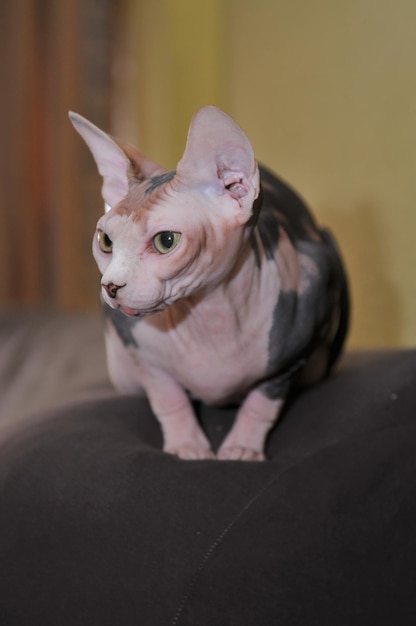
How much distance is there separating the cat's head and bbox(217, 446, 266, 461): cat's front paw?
8.5 inches

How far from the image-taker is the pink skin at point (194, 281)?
69cm

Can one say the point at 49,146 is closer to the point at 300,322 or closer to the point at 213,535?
the point at 300,322

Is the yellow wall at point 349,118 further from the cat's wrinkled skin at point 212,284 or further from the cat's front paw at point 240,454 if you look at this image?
the cat's front paw at point 240,454

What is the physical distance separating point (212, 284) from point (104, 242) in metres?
0.11

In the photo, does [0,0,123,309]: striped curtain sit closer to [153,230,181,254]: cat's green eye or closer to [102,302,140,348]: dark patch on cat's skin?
[102,302,140,348]: dark patch on cat's skin

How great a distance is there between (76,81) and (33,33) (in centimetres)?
18

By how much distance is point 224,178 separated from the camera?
0.73 meters

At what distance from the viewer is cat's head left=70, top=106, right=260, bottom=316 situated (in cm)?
68

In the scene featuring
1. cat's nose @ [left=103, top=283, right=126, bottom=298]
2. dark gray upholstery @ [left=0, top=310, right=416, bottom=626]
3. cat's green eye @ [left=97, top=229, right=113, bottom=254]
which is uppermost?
cat's green eye @ [left=97, top=229, right=113, bottom=254]

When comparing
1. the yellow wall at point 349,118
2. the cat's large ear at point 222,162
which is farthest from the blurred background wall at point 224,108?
the cat's large ear at point 222,162

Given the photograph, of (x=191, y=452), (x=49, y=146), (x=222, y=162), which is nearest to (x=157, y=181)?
(x=222, y=162)

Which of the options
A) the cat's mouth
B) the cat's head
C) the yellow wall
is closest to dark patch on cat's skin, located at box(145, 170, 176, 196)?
the cat's head

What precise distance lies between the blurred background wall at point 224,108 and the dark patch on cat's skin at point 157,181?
2.07 ft

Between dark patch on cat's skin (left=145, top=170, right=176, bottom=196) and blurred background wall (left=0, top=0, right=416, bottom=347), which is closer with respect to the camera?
dark patch on cat's skin (left=145, top=170, right=176, bottom=196)
